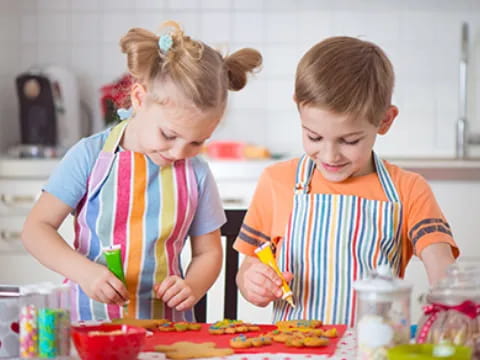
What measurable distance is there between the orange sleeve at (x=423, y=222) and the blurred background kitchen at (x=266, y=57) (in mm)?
1752

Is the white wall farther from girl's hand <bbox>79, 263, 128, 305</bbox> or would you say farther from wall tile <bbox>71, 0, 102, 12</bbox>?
girl's hand <bbox>79, 263, 128, 305</bbox>

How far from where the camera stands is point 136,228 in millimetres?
1443

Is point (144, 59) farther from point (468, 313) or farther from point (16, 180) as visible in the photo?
point (16, 180)

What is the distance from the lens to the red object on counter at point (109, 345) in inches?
36.1

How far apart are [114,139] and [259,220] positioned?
0.31 m

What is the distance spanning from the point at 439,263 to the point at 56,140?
2208 mm

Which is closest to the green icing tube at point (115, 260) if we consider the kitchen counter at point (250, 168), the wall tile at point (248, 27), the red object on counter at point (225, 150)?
the kitchen counter at point (250, 168)

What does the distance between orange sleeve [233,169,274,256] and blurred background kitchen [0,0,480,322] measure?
1.65 meters

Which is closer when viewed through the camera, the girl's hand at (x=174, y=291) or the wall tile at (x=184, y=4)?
the girl's hand at (x=174, y=291)

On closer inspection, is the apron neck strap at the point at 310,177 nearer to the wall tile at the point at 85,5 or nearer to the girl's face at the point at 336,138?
the girl's face at the point at 336,138

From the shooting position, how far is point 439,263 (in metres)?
1.37

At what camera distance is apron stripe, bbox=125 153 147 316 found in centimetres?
144

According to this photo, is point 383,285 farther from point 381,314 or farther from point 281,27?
point 281,27

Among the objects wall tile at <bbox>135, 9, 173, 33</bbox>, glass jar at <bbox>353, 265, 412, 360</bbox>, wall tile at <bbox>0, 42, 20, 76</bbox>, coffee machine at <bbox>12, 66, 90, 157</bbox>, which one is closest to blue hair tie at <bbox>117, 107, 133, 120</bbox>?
glass jar at <bbox>353, 265, 412, 360</bbox>
